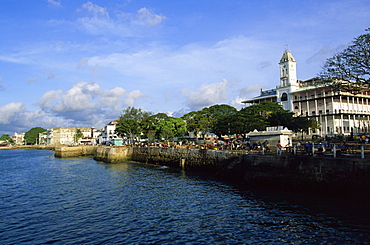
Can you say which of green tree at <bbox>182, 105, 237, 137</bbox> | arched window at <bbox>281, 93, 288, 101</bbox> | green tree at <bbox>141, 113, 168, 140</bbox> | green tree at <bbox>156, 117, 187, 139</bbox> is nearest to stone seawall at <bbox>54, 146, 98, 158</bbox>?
green tree at <bbox>141, 113, 168, 140</bbox>

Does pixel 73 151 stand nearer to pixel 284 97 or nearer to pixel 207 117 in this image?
pixel 207 117

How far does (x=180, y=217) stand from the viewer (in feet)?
54.4

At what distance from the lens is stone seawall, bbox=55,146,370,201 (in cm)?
1786

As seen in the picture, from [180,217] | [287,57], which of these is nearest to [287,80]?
[287,57]

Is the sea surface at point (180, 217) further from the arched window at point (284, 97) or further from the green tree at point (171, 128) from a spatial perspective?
the arched window at point (284, 97)

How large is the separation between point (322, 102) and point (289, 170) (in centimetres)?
7198

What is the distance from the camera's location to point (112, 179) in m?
31.8

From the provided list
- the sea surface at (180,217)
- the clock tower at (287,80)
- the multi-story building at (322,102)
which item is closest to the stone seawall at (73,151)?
the sea surface at (180,217)

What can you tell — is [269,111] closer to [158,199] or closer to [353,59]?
[353,59]

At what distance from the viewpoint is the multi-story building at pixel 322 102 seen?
81125 mm

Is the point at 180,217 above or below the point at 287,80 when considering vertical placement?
below

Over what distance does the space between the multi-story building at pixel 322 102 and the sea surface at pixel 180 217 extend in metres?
67.3

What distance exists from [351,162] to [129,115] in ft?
266

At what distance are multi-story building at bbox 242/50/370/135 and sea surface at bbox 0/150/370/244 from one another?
6725cm
